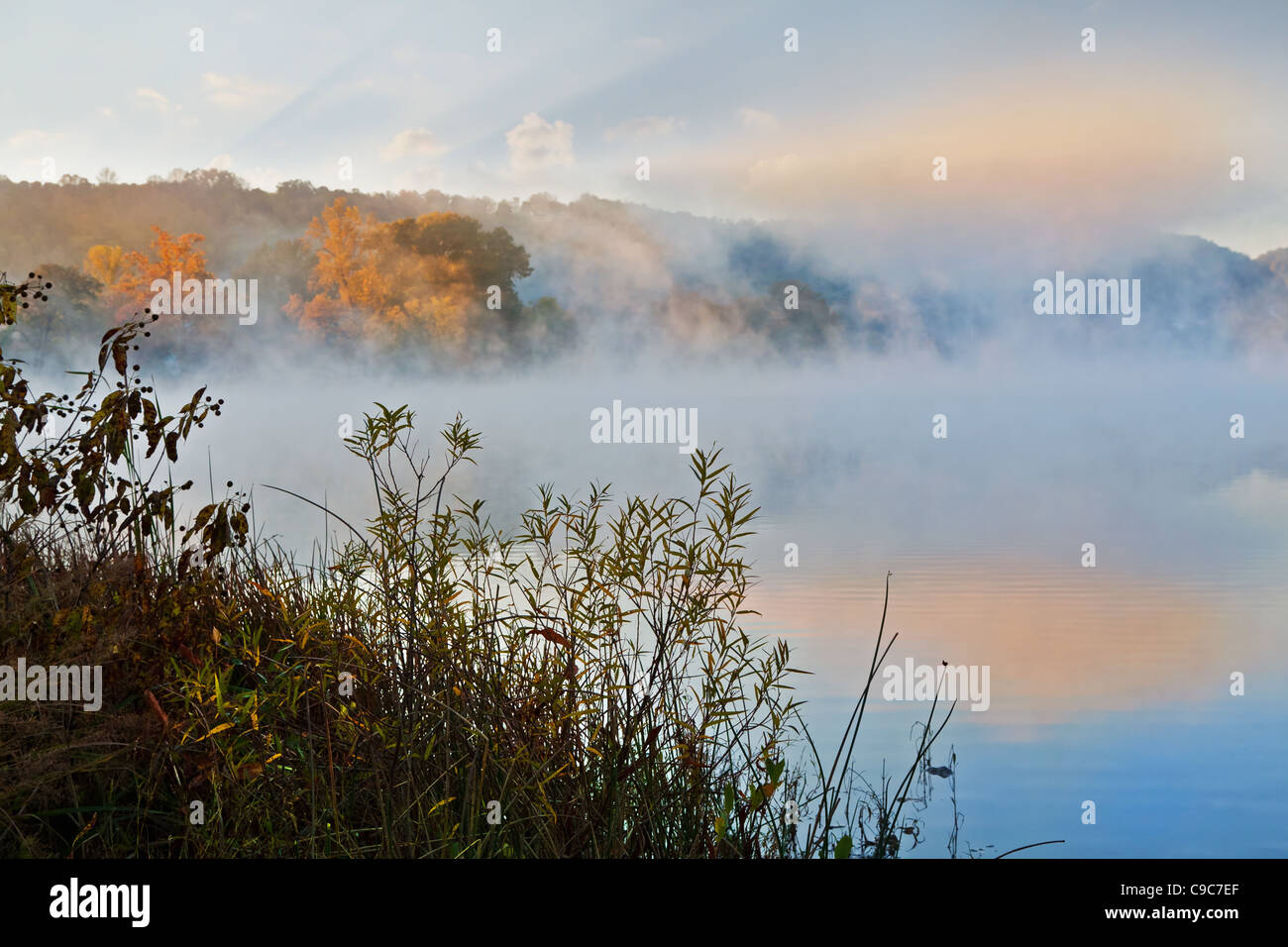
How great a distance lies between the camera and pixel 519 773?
10.7 feet

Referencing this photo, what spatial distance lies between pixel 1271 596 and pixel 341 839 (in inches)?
334

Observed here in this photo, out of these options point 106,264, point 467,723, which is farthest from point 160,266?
point 467,723

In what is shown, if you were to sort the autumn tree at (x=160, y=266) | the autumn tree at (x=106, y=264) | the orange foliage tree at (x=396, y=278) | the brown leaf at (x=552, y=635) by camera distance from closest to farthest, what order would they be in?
1. the brown leaf at (x=552, y=635)
2. the autumn tree at (x=160, y=266)
3. the autumn tree at (x=106, y=264)
4. the orange foliage tree at (x=396, y=278)

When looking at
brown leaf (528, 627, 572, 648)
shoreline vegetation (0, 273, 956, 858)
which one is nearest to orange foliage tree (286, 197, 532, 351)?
shoreline vegetation (0, 273, 956, 858)

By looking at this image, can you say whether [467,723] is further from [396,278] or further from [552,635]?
[396,278]

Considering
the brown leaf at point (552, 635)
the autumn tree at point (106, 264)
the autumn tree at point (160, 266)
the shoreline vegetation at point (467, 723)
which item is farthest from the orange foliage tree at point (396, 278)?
the brown leaf at point (552, 635)

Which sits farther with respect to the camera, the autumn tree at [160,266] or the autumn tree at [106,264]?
the autumn tree at [106,264]

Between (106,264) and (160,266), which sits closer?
(160,266)

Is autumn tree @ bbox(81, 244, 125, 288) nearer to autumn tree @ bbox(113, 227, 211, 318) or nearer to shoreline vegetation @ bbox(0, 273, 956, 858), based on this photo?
autumn tree @ bbox(113, 227, 211, 318)

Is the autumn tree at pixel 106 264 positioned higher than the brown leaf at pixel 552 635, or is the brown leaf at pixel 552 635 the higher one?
the autumn tree at pixel 106 264

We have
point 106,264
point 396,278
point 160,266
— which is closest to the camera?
point 160,266

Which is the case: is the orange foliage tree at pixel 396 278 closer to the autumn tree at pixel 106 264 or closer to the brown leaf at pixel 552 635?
the autumn tree at pixel 106 264

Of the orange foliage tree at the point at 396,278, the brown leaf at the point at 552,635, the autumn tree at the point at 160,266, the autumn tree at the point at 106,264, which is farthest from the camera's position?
the orange foliage tree at the point at 396,278
